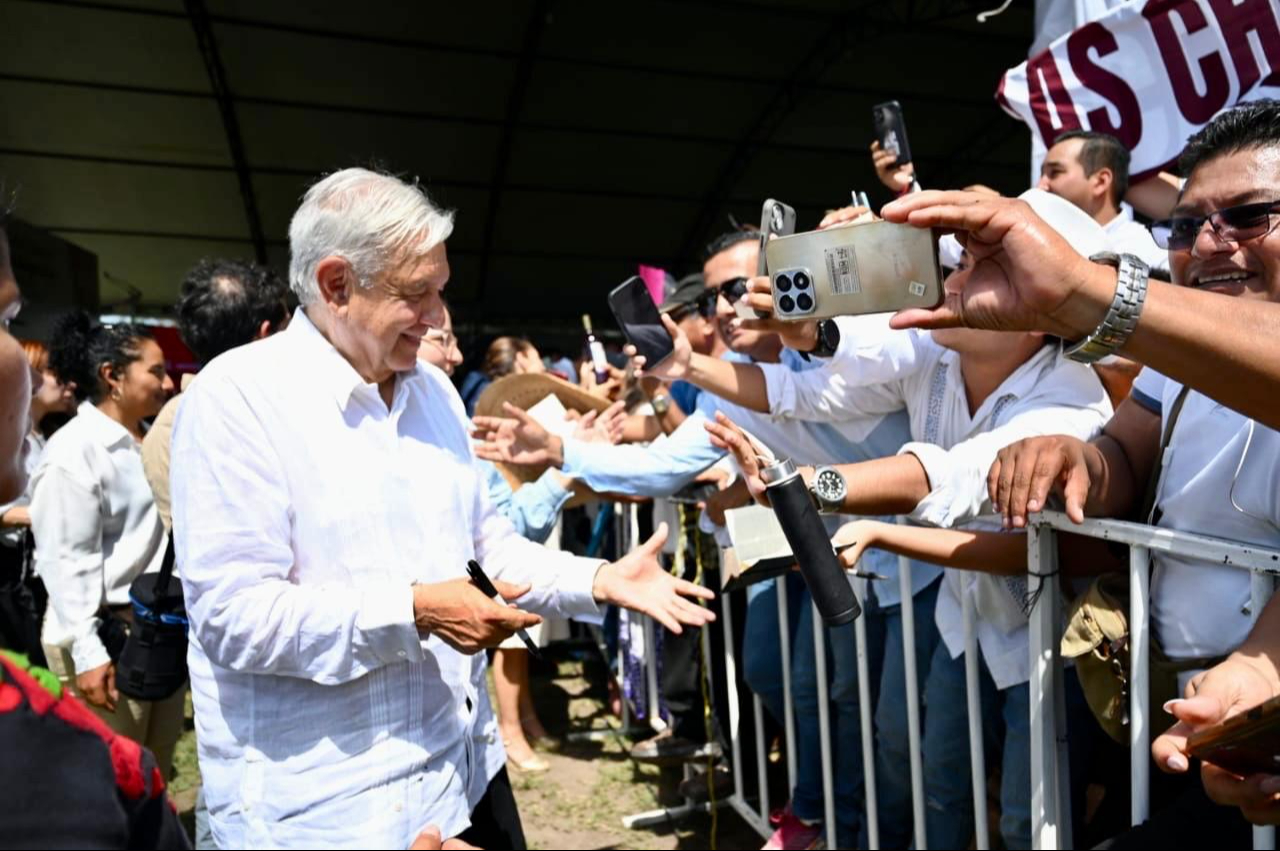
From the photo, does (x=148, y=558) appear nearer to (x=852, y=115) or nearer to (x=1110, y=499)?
(x=1110, y=499)

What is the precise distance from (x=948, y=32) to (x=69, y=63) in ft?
37.4

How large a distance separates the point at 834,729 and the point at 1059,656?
1.12 m

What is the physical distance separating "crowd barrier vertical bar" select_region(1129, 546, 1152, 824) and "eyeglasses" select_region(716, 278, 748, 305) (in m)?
1.63

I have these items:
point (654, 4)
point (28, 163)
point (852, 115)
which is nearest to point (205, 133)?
point (28, 163)

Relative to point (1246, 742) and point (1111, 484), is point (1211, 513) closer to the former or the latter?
point (1111, 484)

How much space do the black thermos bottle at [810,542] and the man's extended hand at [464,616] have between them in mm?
512

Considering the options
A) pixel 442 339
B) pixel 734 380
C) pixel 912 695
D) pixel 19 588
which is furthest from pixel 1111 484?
pixel 19 588

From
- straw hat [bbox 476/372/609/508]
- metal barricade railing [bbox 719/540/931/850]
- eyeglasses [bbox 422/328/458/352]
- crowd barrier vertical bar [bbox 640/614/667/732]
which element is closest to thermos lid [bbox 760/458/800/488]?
metal barricade railing [bbox 719/540/931/850]

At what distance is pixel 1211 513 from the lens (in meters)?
1.56

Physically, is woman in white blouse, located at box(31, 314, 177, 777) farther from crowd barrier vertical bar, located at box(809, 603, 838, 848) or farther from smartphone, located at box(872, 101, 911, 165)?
smartphone, located at box(872, 101, 911, 165)

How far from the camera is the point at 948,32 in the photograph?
11.9 m

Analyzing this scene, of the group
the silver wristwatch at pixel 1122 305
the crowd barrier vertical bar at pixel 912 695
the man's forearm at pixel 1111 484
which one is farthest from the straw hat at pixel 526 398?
the silver wristwatch at pixel 1122 305

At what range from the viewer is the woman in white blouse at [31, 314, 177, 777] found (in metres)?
2.96

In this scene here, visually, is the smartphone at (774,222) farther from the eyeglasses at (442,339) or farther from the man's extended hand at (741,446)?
the eyeglasses at (442,339)
